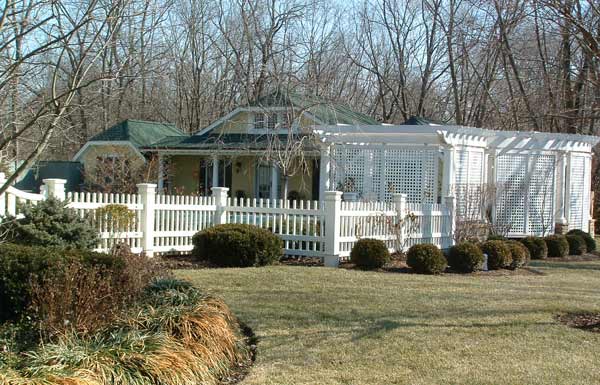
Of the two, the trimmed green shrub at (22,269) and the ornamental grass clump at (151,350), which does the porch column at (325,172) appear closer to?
the ornamental grass clump at (151,350)

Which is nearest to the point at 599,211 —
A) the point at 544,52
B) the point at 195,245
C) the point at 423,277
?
the point at 544,52

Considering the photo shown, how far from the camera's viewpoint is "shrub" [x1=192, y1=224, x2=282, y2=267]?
1314 centimetres

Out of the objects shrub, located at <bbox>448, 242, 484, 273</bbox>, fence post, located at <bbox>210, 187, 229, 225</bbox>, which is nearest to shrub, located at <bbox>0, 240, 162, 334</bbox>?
→ fence post, located at <bbox>210, 187, 229, 225</bbox>

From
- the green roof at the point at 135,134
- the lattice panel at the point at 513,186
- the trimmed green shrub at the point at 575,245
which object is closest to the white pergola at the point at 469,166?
the lattice panel at the point at 513,186

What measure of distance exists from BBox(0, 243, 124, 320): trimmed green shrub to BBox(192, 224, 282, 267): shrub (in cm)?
508

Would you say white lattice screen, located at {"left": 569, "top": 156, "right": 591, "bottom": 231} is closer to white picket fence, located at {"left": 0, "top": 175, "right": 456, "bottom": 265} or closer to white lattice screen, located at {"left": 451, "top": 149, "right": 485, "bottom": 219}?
white lattice screen, located at {"left": 451, "top": 149, "right": 485, "bottom": 219}

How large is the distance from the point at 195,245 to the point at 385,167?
7570 millimetres

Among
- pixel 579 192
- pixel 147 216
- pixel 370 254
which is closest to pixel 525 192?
pixel 579 192

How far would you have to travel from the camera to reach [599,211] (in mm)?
28609

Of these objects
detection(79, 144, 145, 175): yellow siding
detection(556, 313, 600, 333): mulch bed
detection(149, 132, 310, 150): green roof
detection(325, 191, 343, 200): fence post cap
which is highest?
detection(149, 132, 310, 150): green roof

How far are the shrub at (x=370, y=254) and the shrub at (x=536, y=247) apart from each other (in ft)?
18.2

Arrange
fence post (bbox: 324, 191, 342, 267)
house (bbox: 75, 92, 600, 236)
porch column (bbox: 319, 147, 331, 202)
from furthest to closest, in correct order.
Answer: porch column (bbox: 319, 147, 331, 202)
house (bbox: 75, 92, 600, 236)
fence post (bbox: 324, 191, 342, 267)

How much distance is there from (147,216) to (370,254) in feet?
14.4

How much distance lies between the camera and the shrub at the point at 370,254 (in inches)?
536
